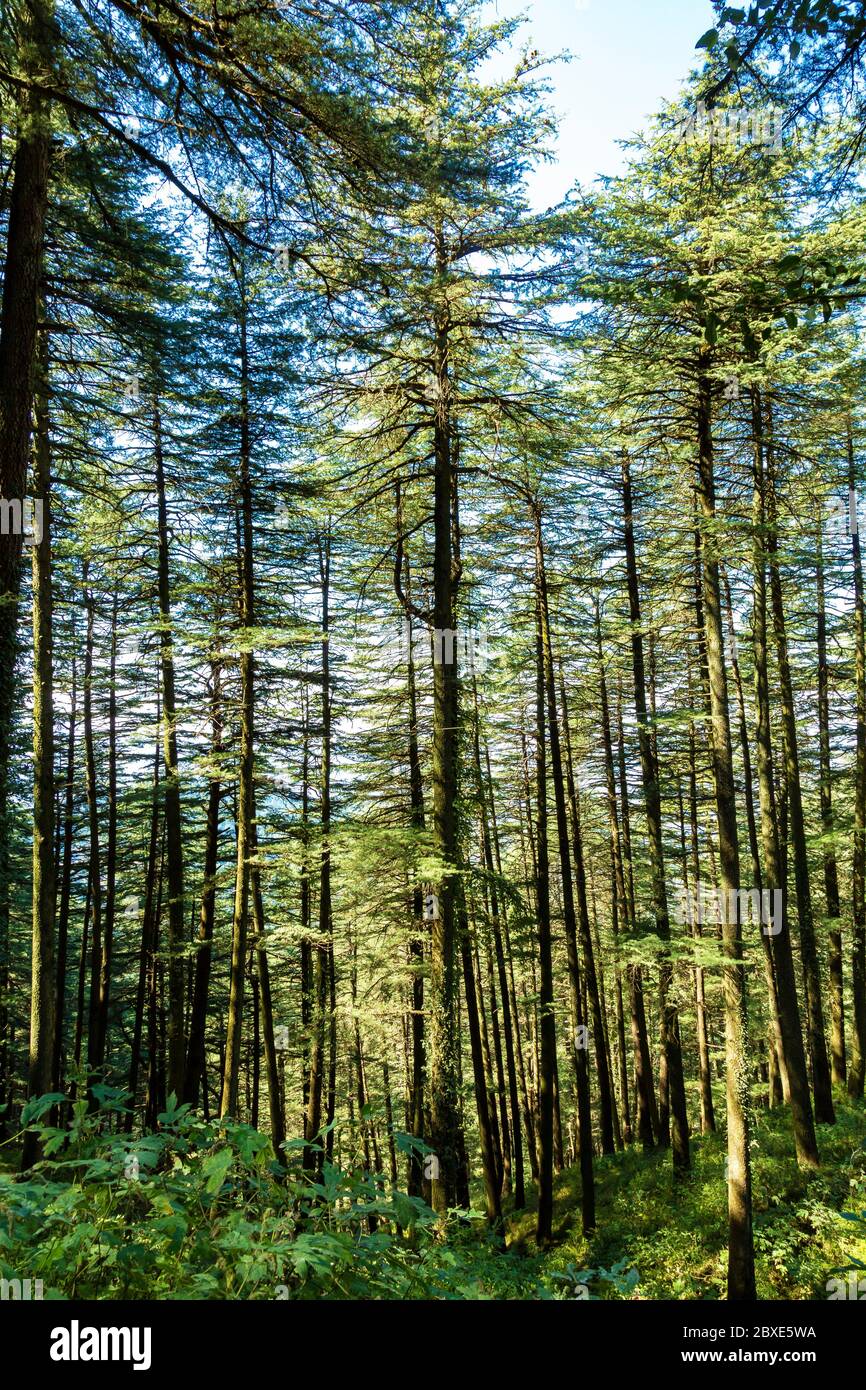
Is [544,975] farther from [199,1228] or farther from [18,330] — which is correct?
[18,330]

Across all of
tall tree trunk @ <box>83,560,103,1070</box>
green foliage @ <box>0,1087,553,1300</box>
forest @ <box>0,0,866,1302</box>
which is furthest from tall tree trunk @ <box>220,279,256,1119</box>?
green foliage @ <box>0,1087,553,1300</box>

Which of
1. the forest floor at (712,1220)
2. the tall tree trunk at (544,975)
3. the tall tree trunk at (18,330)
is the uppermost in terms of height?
the tall tree trunk at (18,330)

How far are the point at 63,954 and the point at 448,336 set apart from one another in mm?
17930

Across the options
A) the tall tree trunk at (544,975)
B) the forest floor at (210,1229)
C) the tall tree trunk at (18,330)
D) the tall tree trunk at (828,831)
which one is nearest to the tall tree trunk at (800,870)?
the tall tree trunk at (828,831)

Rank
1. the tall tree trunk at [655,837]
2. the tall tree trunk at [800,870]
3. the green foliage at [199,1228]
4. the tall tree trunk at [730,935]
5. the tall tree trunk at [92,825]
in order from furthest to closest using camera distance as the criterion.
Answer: the tall tree trunk at [92,825] < the tall tree trunk at [800,870] < the tall tree trunk at [655,837] < the tall tree trunk at [730,935] < the green foliage at [199,1228]

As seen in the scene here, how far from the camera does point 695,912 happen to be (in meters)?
17.7

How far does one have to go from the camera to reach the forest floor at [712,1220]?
10.6 meters

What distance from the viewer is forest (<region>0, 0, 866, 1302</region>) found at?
3.61 metres

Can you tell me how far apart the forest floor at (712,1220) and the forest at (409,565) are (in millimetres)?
101

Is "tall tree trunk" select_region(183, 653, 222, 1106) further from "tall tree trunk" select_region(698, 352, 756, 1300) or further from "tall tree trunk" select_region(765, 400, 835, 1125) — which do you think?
"tall tree trunk" select_region(765, 400, 835, 1125)

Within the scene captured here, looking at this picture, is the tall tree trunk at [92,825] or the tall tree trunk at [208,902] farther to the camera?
the tall tree trunk at [92,825]

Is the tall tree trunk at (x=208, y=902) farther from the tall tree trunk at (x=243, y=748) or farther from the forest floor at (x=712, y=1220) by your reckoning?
the forest floor at (x=712, y=1220)

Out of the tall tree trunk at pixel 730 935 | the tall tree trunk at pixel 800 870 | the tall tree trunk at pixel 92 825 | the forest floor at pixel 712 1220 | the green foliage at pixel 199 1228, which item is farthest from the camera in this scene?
the tall tree trunk at pixel 92 825
